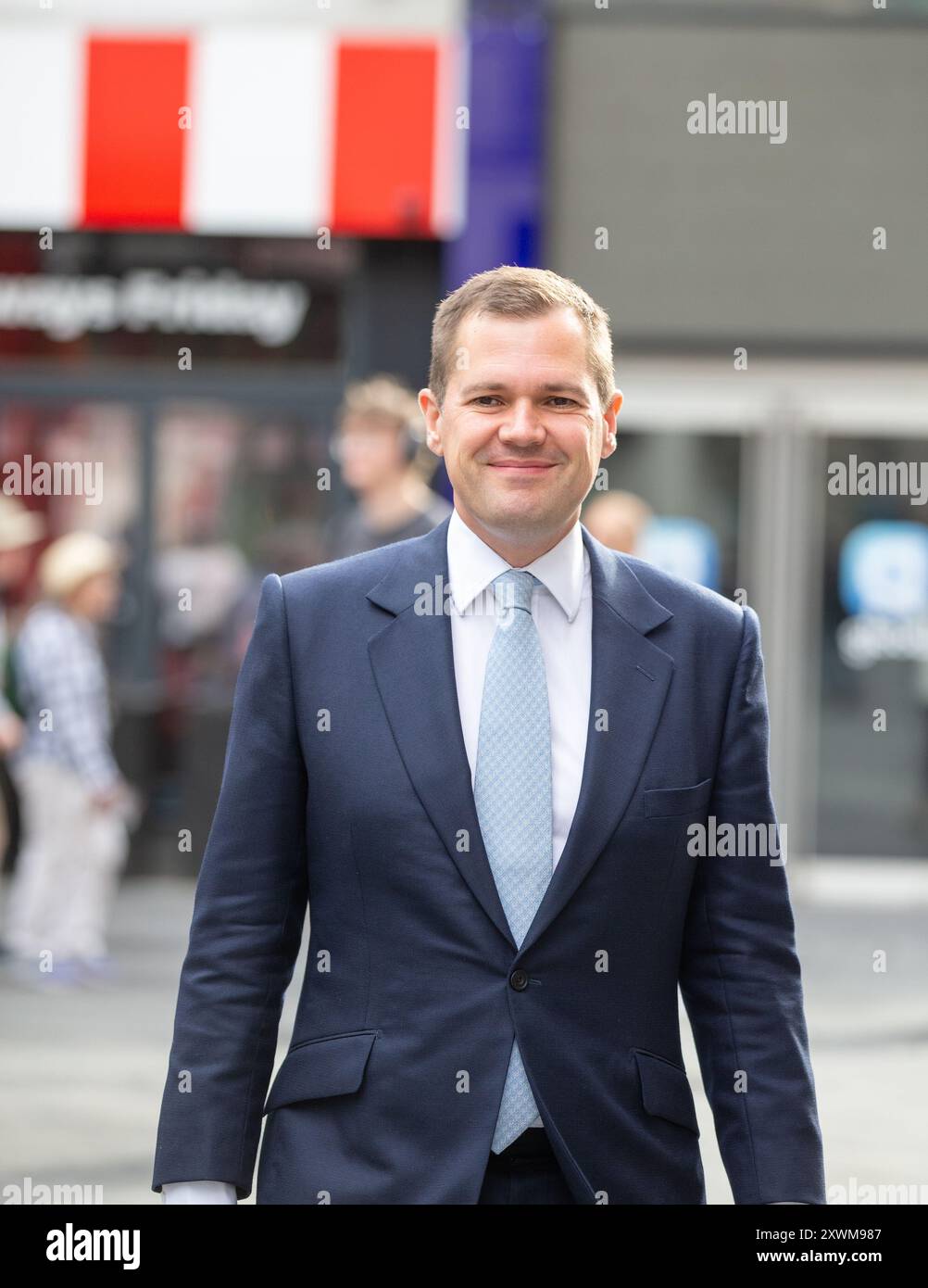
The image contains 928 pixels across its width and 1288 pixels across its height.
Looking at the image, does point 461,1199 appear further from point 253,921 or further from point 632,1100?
point 253,921

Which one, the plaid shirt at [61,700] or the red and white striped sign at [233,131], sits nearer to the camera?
the plaid shirt at [61,700]

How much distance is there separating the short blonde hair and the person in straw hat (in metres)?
6.05

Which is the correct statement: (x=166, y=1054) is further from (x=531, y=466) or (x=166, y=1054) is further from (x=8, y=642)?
(x=531, y=466)

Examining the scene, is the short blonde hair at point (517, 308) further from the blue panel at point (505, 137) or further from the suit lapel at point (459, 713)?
the blue panel at point (505, 137)

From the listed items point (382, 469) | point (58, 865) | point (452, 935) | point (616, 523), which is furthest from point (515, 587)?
point (58, 865)

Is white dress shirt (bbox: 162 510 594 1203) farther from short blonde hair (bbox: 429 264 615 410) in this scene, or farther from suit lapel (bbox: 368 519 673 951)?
short blonde hair (bbox: 429 264 615 410)

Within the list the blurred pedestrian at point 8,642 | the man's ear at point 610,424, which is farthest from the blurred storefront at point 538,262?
the man's ear at point 610,424

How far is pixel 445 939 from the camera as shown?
100 inches

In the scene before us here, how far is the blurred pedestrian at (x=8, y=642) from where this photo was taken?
857 centimetres

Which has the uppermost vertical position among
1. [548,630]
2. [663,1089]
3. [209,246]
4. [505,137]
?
[505,137]

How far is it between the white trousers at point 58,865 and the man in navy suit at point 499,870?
615 centimetres

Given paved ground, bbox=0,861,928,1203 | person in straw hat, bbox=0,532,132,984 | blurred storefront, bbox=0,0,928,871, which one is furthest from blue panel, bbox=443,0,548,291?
paved ground, bbox=0,861,928,1203

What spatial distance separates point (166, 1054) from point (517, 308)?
5.39 meters

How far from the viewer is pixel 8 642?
8.85 m
